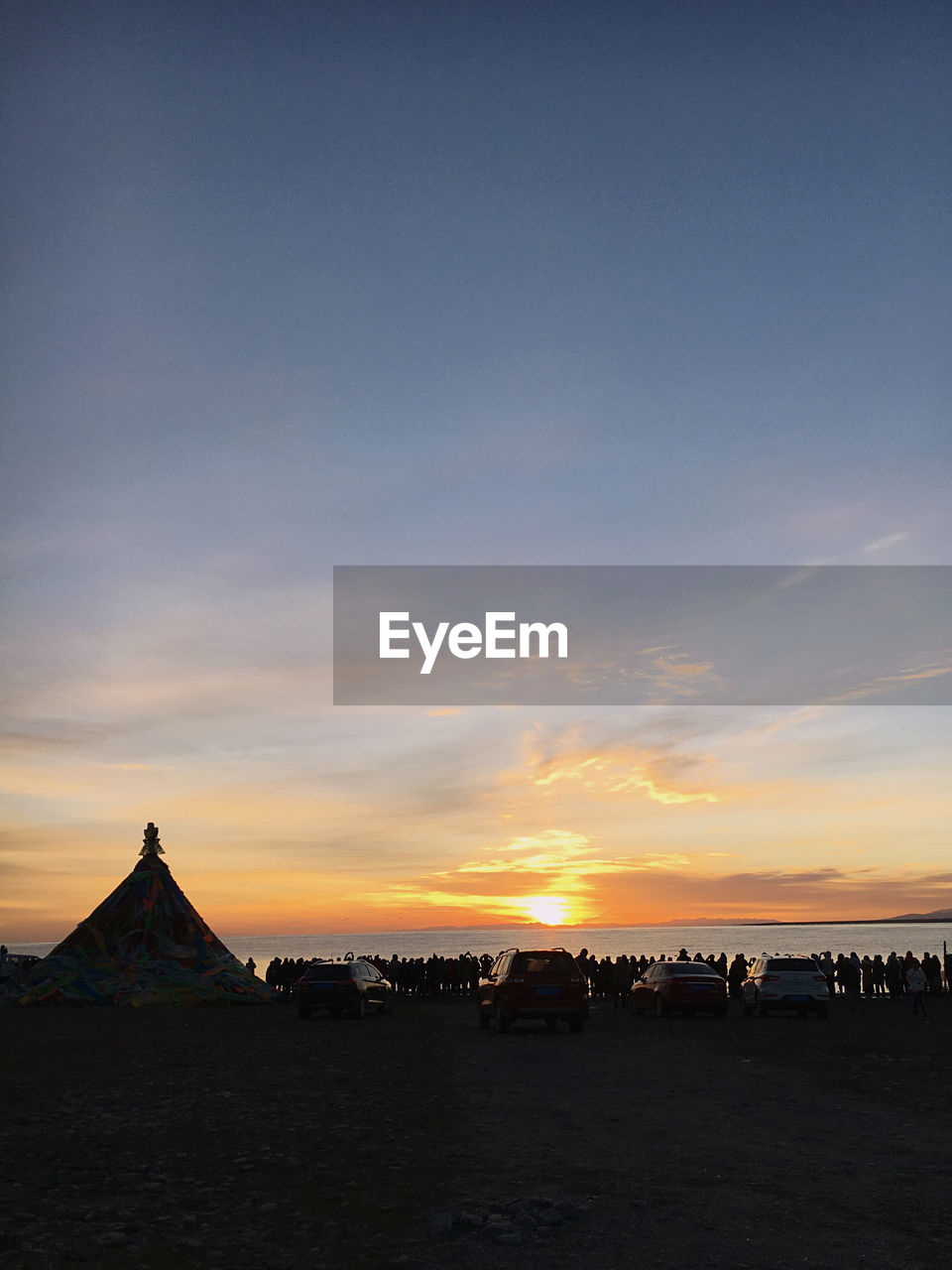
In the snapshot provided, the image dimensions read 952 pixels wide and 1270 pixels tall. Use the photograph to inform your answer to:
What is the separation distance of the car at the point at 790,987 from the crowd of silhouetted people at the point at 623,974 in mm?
4901

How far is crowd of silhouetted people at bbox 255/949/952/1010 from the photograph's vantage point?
38.3 metres

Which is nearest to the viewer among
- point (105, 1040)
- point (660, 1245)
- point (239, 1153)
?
point (660, 1245)

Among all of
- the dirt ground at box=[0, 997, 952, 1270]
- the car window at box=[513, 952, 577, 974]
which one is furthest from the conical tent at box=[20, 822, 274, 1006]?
the dirt ground at box=[0, 997, 952, 1270]

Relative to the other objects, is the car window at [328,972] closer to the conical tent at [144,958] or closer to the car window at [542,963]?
the car window at [542,963]

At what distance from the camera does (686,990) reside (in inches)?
1191

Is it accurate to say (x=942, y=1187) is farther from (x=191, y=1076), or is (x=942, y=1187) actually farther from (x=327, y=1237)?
(x=191, y=1076)

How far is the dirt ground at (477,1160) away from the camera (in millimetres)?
6973

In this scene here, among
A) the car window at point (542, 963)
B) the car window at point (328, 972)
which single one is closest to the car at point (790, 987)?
the car window at point (542, 963)

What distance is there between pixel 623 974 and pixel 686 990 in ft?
28.4

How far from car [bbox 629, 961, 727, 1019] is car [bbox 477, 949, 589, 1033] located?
546 centimetres

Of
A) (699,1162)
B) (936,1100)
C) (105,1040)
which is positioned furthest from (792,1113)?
(105,1040)

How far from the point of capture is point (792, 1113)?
1223 cm

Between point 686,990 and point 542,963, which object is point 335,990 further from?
point 686,990

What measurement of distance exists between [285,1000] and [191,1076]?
2596 cm
